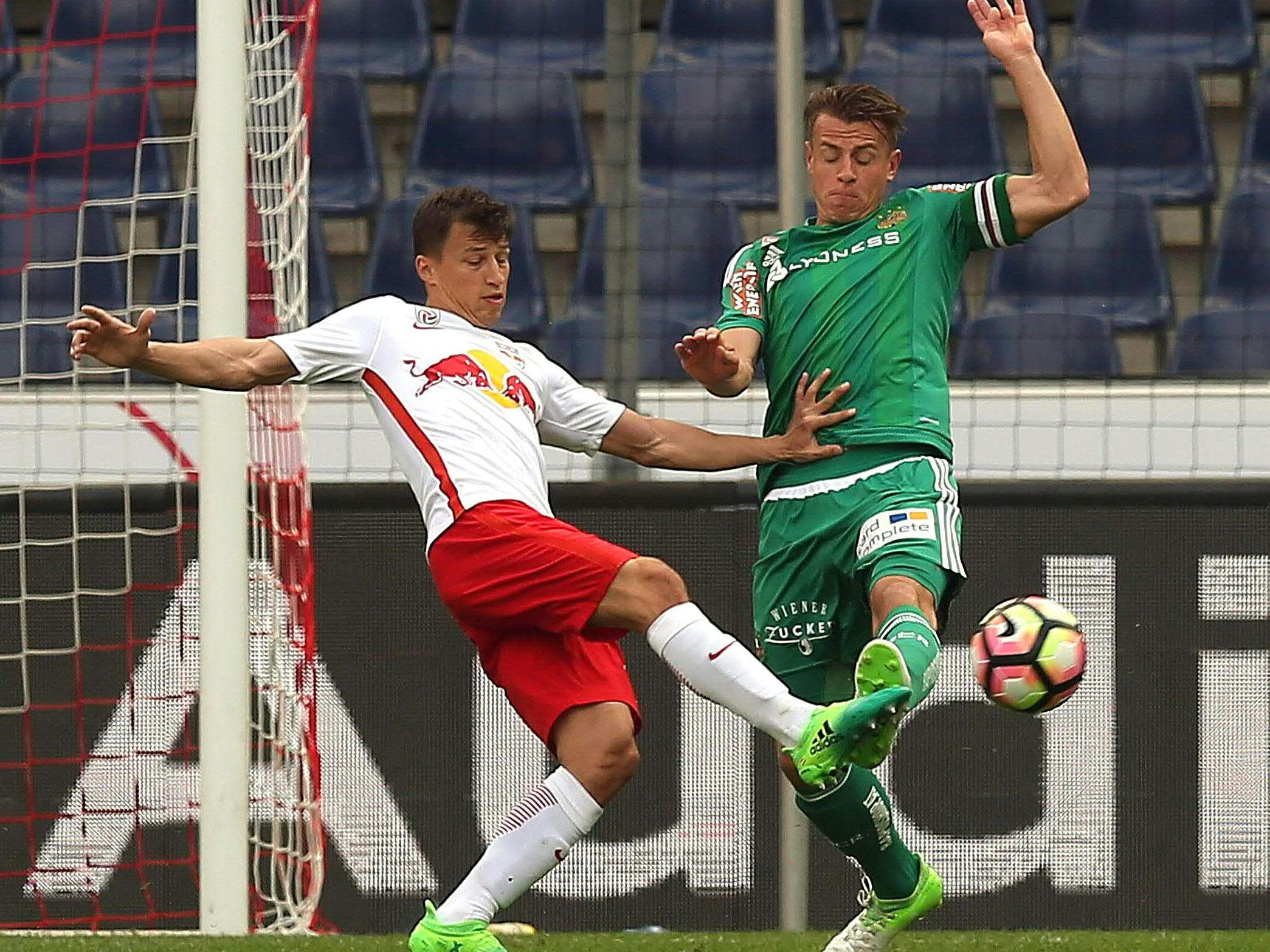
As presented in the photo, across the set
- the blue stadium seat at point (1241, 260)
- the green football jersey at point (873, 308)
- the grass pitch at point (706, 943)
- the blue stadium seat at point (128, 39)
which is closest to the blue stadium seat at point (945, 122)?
the blue stadium seat at point (1241, 260)

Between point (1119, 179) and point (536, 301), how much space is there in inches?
101

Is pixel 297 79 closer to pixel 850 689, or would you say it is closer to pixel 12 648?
pixel 12 648

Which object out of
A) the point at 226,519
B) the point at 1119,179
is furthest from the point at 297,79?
the point at 1119,179

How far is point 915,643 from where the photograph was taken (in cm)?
376

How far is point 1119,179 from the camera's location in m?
9.06

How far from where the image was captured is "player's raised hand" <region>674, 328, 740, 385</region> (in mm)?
4066

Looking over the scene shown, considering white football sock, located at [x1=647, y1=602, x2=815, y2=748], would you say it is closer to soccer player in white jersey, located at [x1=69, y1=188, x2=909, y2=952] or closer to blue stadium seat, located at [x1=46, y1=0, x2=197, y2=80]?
soccer player in white jersey, located at [x1=69, y1=188, x2=909, y2=952]

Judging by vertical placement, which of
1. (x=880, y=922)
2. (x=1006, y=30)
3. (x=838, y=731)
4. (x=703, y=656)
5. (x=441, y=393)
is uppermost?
(x=1006, y=30)

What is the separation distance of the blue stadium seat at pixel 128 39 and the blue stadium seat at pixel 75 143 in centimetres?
14

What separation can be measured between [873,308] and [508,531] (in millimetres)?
932

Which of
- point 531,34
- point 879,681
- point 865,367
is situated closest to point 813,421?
point 865,367

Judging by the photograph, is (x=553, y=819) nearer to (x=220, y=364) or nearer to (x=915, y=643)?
(x=915, y=643)

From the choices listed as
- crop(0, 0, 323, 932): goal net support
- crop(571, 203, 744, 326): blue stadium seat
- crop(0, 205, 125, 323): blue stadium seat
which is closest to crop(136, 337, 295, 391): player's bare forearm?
crop(0, 0, 323, 932): goal net support

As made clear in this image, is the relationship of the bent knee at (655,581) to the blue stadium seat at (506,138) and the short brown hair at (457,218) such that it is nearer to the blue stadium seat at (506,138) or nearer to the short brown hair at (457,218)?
the short brown hair at (457,218)
